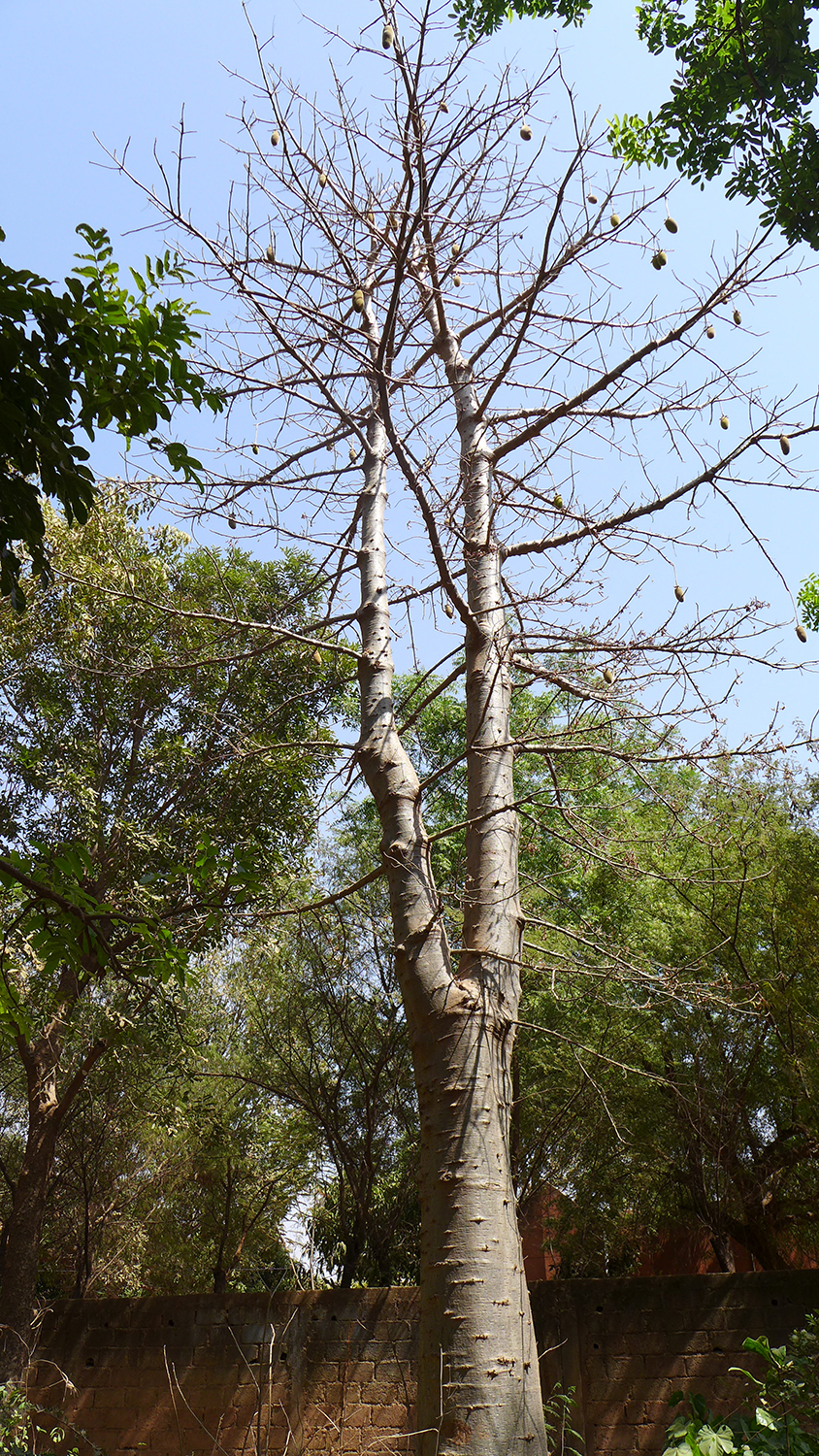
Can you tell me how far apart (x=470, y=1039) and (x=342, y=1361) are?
12.1 feet

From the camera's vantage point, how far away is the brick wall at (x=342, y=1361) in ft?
16.8

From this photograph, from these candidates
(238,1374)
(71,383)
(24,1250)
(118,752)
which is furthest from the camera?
(118,752)

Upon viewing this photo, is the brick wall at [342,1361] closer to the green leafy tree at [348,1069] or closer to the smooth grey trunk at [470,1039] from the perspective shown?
the green leafy tree at [348,1069]

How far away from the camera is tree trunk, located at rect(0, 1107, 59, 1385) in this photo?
250 inches

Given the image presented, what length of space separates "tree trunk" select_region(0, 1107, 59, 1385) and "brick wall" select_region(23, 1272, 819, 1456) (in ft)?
0.92

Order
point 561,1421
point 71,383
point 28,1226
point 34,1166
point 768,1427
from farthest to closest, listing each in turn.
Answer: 1. point 34,1166
2. point 28,1226
3. point 561,1421
4. point 768,1427
5. point 71,383

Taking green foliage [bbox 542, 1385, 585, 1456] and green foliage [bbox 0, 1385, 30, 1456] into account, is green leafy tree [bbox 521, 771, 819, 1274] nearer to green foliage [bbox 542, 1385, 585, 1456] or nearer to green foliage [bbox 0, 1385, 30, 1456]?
green foliage [bbox 542, 1385, 585, 1456]

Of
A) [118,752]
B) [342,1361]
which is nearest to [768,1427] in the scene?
[342,1361]

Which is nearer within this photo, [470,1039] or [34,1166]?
[470,1039]

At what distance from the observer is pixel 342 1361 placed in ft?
18.0

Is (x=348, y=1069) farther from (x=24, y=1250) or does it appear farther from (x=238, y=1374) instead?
(x=238, y=1374)

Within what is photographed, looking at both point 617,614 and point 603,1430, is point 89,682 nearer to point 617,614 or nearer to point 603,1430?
point 617,614

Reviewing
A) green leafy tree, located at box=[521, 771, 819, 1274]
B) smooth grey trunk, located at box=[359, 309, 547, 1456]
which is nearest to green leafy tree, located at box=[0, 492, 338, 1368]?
green leafy tree, located at box=[521, 771, 819, 1274]

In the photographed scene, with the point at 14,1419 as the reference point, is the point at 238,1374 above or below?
above
